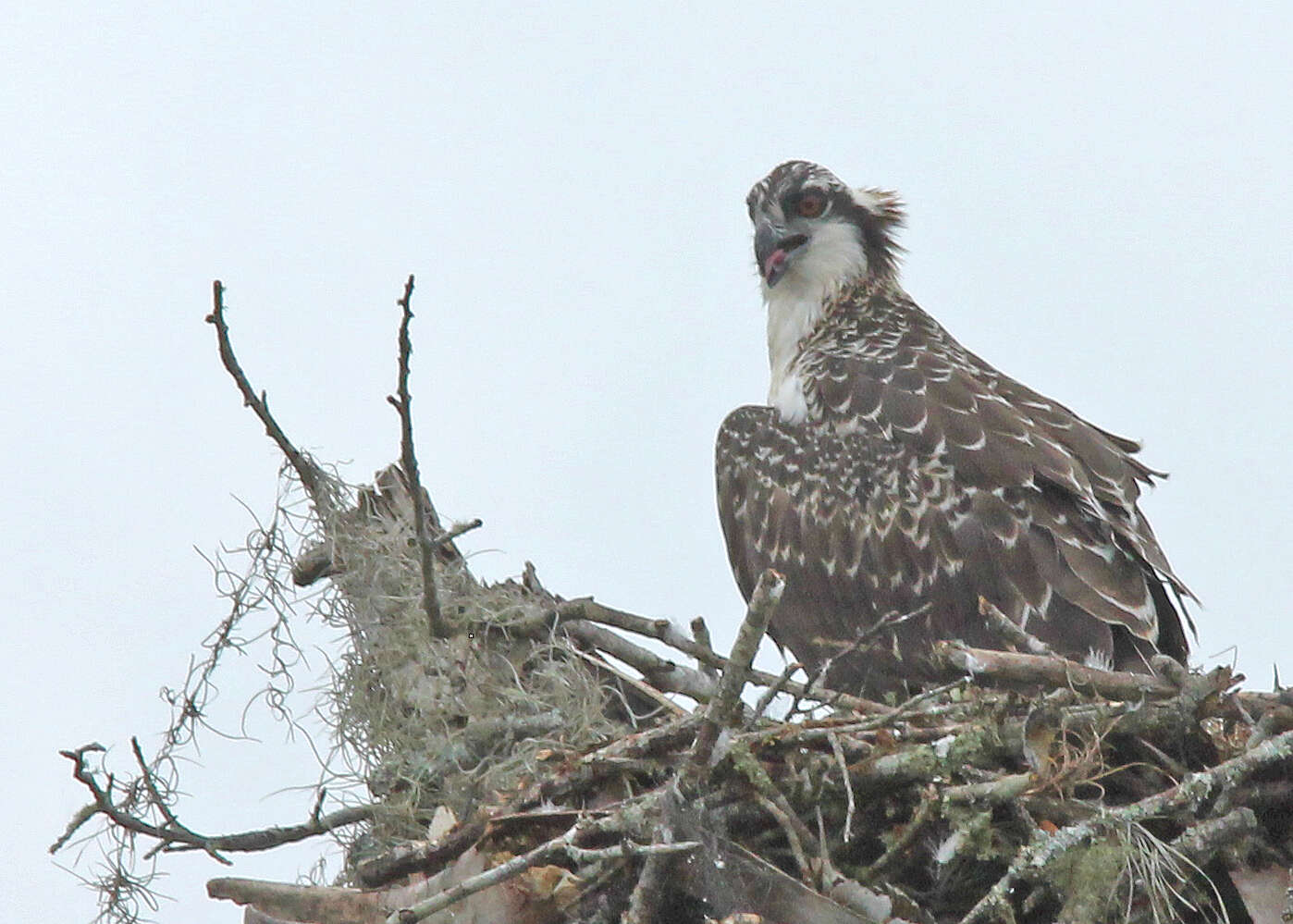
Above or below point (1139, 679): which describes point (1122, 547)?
above

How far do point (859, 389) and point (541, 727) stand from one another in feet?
6.46

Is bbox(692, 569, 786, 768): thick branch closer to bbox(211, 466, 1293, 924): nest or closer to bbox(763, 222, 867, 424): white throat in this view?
bbox(211, 466, 1293, 924): nest

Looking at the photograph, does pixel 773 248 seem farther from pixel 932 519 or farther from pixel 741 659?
pixel 741 659

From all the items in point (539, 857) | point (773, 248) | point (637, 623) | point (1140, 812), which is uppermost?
point (773, 248)

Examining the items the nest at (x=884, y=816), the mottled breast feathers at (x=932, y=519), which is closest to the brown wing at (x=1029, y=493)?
the mottled breast feathers at (x=932, y=519)

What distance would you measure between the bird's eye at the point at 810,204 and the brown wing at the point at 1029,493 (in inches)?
40.1

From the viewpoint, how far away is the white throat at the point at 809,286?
284 inches

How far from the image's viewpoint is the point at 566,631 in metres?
5.66

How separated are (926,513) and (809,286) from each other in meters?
1.62

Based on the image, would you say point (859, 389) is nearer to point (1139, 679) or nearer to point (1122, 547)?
point (1122, 547)

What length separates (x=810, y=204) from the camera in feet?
24.1

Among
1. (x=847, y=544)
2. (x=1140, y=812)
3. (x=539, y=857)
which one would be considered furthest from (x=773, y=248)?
(x=539, y=857)

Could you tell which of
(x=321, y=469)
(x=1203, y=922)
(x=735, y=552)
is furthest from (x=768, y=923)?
(x=735, y=552)

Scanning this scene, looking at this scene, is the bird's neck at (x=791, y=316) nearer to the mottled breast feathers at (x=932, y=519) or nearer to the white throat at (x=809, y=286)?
the white throat at (x=809, y=286)
